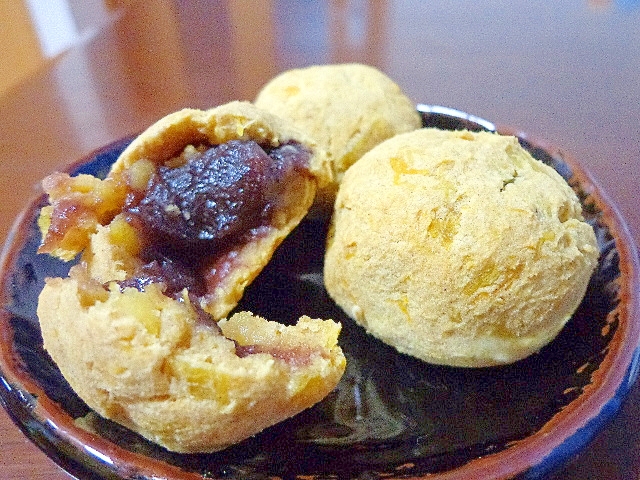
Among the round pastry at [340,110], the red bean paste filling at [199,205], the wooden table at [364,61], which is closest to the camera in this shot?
the red bean paste filling at [199,205]

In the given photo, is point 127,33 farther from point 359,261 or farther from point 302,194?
point 359,261

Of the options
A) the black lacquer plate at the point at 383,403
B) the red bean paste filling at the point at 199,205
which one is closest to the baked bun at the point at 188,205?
the red bean paste filling at the point at 199,205

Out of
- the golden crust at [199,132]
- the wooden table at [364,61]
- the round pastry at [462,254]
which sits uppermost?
the golden crust at [199,132]

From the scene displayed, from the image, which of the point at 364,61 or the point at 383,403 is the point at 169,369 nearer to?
the point at 383,403

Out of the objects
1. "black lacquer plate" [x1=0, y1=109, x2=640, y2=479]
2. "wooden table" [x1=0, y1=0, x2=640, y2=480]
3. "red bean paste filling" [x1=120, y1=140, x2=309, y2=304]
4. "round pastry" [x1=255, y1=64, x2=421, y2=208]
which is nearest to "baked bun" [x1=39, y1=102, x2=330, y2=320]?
"red bean paste filling" [x1=120, y1=140, x2=309, y2=304]

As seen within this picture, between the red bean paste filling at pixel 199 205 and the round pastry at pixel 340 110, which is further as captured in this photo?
the round pastry at pixel 340 110

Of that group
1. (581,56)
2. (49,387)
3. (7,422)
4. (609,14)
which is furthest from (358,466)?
(609,14)

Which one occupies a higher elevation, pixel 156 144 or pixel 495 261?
pixel 156 144

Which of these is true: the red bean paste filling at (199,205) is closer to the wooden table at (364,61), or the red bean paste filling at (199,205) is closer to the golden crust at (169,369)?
the golden crust at (169,369)

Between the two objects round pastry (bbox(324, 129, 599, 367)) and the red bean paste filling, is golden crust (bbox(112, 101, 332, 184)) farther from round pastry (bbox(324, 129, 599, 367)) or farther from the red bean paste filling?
round pastry (bbox(324, 129, 599, 367))
